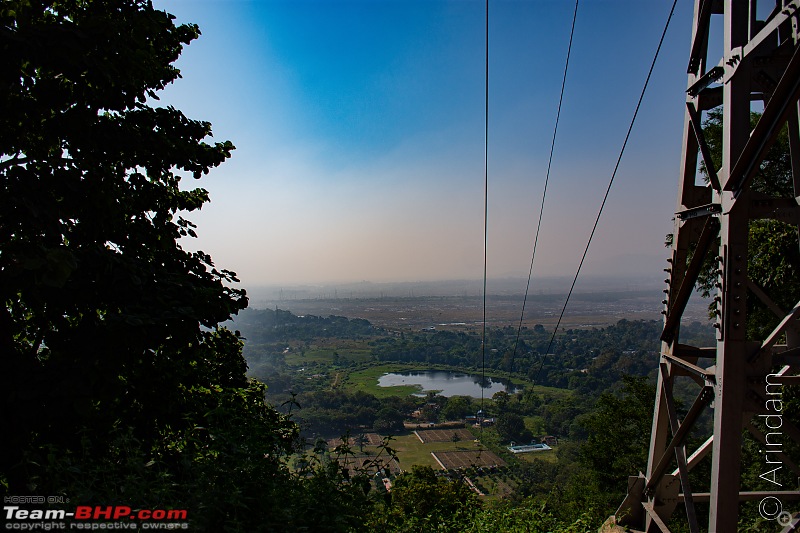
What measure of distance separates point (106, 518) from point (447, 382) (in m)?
56.4

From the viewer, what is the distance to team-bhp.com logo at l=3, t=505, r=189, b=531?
8.15 ft

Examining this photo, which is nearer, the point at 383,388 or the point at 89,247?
the point at 89,247

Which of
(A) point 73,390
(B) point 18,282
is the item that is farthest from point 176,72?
(A) point 73,390

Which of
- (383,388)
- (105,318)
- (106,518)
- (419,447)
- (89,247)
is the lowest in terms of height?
(383,388)

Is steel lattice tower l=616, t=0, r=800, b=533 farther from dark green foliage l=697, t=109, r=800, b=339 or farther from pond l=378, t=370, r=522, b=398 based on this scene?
pond l=378, t=370, r=522, b=398

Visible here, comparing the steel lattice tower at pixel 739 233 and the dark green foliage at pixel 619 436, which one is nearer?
the steel lattice tower at pixel 739 233

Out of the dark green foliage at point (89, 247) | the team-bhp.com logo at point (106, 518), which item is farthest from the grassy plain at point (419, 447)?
the team-bhp.com logo at point (106, 518)

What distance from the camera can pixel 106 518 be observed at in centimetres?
258

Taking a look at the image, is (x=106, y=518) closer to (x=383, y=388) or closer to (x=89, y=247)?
(x=89, y=247)

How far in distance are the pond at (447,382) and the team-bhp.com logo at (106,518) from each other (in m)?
43.8

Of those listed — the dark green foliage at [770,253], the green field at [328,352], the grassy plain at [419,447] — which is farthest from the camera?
the green field at [328,352]

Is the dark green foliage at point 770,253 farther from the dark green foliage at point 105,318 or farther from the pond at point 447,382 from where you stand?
the pond at point 447,382

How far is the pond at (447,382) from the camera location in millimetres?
49750

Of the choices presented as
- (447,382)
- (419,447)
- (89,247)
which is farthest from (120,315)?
(447,382)
